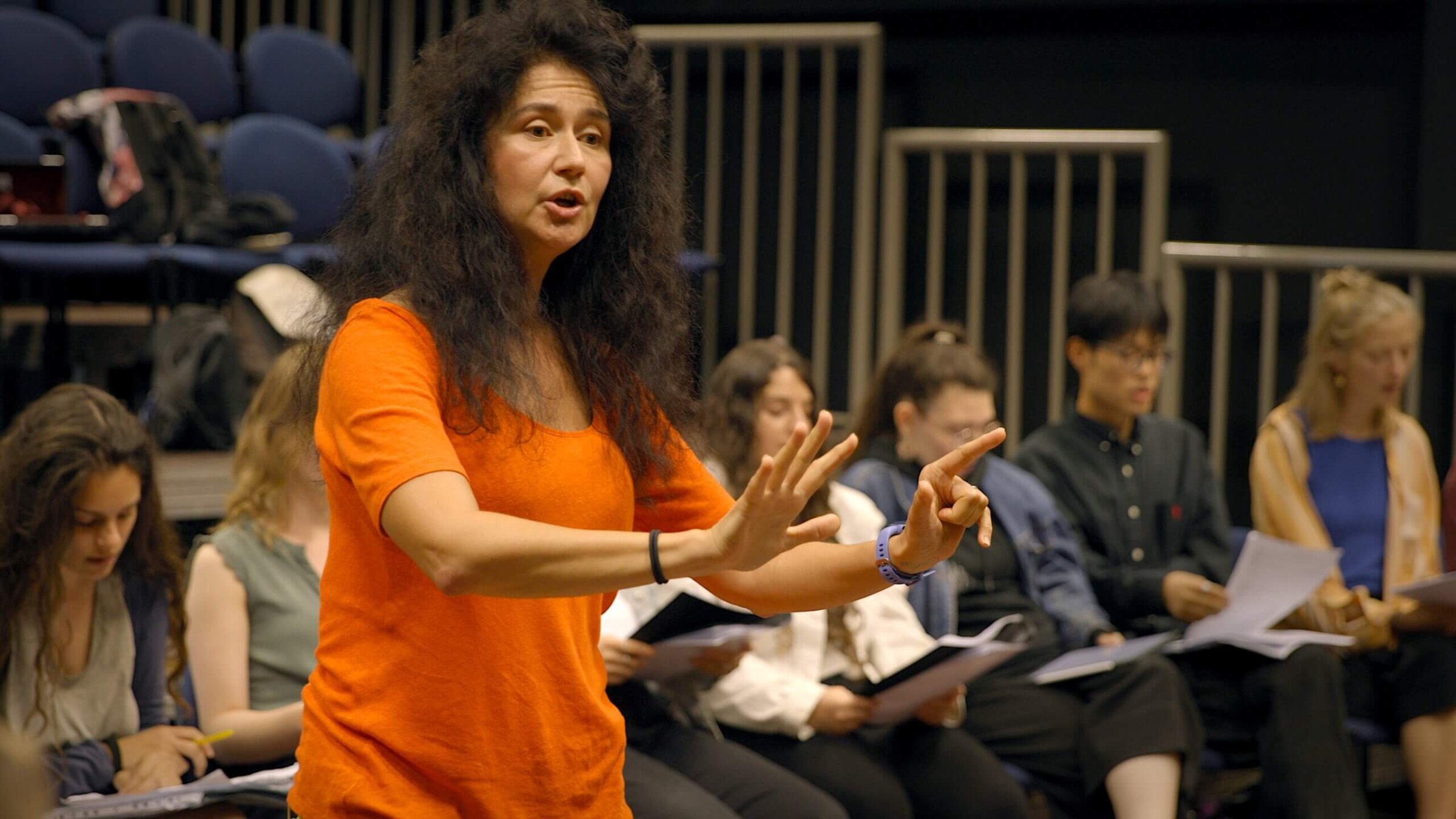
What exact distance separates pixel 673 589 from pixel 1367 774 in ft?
5.70

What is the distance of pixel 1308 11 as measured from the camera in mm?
4844

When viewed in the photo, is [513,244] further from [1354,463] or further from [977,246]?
[977,246]

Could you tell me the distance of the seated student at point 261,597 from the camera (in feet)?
7.55

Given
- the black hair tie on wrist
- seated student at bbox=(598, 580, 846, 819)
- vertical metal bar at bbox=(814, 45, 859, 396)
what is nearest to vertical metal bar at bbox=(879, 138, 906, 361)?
vertical metal bar at bbox=(814, 45, 859, 396)

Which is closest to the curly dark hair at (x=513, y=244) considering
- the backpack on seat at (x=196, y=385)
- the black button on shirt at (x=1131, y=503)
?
the black button on shirt at (x=1131, y=503)

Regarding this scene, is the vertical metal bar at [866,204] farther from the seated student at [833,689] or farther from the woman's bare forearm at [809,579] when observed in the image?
the woman's bare forearm at [809,579]

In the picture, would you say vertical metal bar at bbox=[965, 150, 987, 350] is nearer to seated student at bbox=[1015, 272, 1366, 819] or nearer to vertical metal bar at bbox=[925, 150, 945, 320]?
vertical metal bar at bbox=[925, 150, 945, 320]

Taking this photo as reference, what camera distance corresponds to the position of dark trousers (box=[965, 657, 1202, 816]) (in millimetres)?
2750

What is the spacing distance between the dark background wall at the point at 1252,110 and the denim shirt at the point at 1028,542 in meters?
1.94

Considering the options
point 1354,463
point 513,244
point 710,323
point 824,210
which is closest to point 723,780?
point 513,244

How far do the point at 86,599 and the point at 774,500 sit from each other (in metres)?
1.58

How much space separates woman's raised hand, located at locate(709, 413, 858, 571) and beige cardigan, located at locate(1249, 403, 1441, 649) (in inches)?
97.0

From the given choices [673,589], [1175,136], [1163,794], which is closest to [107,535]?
[673,589]

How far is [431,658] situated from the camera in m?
1.23
